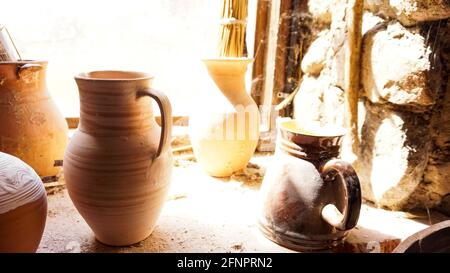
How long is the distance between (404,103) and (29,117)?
1.93m

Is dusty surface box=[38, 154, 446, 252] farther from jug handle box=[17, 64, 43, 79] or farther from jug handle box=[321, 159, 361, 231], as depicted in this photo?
jug handle box=[17, 64, 43, 79]

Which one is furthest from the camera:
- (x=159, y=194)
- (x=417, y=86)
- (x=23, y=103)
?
(x=23, y=103)

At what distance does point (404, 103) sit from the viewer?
1756 millimetres

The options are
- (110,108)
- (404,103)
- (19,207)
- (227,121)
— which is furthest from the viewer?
(227,121)

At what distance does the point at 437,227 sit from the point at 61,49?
9.04 feet

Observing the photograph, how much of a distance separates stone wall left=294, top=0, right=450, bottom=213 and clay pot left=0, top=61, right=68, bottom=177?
1667 mm

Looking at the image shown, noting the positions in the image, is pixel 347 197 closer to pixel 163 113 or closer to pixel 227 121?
pixel 163 113

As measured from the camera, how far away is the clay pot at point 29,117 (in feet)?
6.04

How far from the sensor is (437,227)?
114 cm

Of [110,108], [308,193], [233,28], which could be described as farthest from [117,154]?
[233,28]

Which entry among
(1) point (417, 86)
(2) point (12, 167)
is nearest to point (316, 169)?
(1) point (417, 86)

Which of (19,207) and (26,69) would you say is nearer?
(19,207)

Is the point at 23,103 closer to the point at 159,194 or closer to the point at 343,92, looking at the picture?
the point at 159,194
